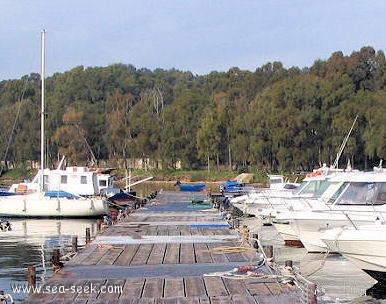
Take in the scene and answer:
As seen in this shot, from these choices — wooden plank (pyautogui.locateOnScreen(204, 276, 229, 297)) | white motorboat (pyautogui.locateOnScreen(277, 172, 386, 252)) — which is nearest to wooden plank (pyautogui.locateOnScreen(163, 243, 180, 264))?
wooden plank (pyautogui.locateOnScreen(204, 276, 229, 297))

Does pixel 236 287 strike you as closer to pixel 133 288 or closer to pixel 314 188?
pixel 133 288

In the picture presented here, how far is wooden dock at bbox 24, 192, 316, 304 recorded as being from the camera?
520 inches

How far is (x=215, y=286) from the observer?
14141 millimetres

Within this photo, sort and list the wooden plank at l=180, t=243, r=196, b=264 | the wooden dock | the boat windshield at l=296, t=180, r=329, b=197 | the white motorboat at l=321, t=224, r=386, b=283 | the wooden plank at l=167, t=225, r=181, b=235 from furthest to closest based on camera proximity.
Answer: the boat windshield at l=296, t=180, r=329, b=197 → the wooden plank at l=167, t=225, r=181, b=235 → the wooden plank at l=180, t=243, r=196, b=264 → the white motorboat at l=321, t=224, r=386, b=283 → the wooden dock

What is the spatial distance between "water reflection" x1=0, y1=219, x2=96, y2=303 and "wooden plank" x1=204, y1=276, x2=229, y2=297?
14.2 ft

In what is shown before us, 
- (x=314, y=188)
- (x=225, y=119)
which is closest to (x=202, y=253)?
(x=314, y=188)

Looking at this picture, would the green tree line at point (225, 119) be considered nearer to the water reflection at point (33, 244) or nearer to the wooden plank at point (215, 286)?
the water reflection at point (33, 244)

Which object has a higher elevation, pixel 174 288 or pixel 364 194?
pixel 364 194

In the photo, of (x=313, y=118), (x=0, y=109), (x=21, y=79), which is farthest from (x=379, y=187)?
(x=21, y=79)

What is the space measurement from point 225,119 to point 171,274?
279ft

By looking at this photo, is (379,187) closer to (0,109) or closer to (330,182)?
(330,182)

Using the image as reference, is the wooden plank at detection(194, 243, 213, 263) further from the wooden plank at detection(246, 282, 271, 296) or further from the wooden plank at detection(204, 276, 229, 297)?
the wooden plank at detection(246, 282, 271, 296)

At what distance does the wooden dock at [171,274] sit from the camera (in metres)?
13.2

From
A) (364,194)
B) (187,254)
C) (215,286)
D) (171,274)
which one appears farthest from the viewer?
(364,194)
